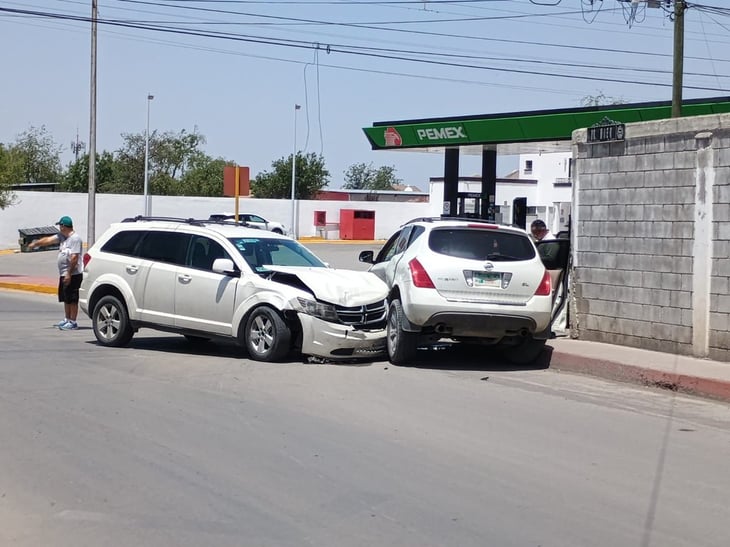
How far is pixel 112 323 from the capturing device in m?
13.3

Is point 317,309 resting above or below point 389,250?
below

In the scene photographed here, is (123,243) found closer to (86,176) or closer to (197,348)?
(197,348)

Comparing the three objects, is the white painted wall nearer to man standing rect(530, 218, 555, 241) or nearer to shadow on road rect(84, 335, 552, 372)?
shadow on road rect(84, 335, 552, 372)

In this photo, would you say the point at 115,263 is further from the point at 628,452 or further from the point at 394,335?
the point at 628,452

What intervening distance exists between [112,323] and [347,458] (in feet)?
22.3

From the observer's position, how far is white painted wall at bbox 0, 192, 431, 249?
48.2m

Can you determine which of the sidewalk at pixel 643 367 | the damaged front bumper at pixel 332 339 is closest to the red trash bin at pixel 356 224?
the sidewalk at pixel 643 367

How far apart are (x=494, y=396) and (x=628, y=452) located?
2.54 m

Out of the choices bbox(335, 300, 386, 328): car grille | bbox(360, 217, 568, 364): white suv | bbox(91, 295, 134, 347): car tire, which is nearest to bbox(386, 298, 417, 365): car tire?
bbox(360, 217, 568, 364): white suv

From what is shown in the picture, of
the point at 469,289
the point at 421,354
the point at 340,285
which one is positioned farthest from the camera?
the point at 421,354

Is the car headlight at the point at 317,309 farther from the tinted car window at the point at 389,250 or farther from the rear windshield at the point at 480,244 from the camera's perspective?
the tinted car window at the point at 389,250

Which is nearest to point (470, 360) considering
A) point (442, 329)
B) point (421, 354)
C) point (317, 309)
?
point (421, 354)

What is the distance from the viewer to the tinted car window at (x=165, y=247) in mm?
13016

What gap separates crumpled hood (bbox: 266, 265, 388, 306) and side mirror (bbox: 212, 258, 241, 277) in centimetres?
44
